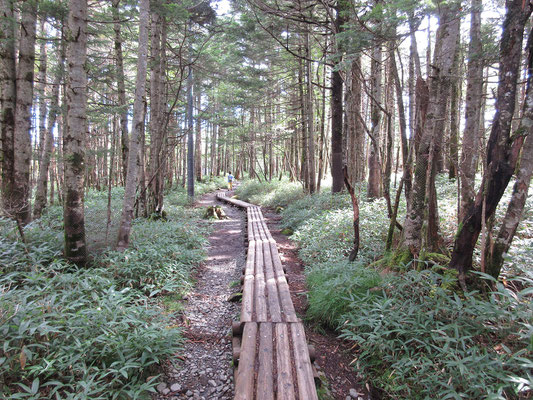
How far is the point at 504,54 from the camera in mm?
2764

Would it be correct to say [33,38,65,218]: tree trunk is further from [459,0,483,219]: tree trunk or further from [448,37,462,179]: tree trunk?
[459,0,483,219]: tree trunk

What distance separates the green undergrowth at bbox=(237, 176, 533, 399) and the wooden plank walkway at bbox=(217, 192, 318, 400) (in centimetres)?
59

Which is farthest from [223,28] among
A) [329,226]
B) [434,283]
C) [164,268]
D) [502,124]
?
[434,283]

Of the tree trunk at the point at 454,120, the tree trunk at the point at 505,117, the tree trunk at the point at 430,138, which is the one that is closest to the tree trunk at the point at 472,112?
the tree trunk at the point at 454,120

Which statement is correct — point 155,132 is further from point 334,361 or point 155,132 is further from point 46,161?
point 334,361

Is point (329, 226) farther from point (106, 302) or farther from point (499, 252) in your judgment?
point (106, 302)

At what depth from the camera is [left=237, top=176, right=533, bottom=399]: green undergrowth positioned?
6.82ft

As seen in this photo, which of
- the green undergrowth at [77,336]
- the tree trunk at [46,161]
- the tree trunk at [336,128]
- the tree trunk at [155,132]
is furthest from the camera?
the tree trunk at [336,128]

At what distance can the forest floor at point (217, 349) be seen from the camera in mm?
2621

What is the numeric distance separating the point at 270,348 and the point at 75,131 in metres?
4.11

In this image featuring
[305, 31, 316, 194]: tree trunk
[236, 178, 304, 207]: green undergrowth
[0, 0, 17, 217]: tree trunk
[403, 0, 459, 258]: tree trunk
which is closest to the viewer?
[403, 0, 459, 258]: tree trunk

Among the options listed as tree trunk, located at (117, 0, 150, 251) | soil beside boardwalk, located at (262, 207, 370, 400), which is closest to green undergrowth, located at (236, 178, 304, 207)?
tree trunk, located at (117, 0, 150, 251)

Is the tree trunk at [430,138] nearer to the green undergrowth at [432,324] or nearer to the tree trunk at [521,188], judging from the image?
the green undergrowth at [432,324]

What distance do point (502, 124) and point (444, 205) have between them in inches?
151
